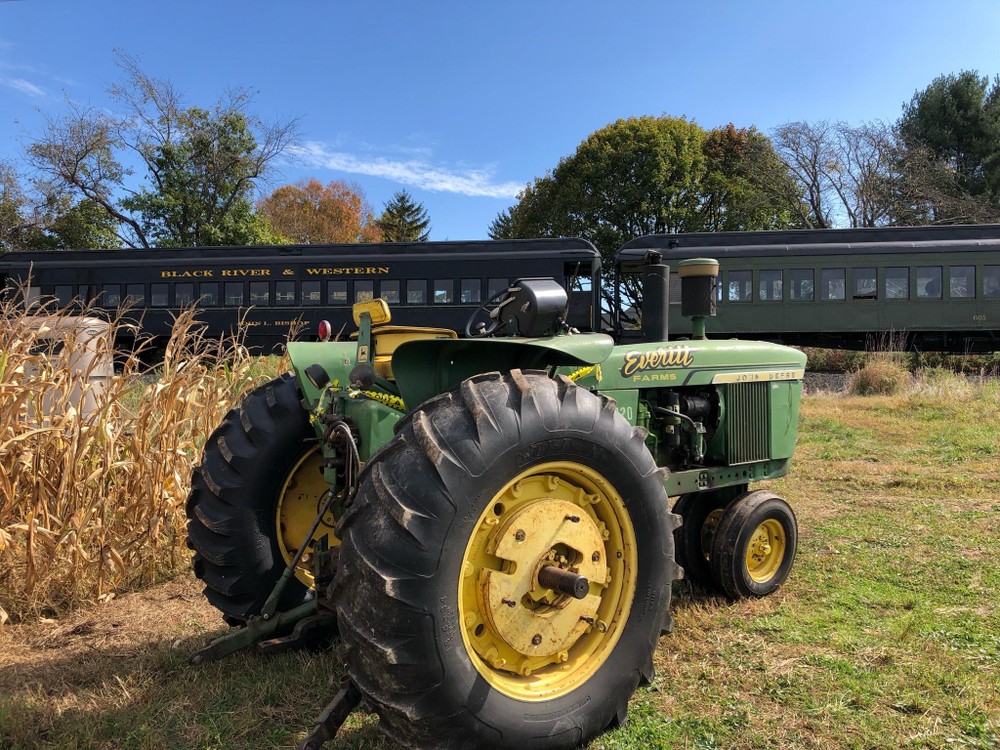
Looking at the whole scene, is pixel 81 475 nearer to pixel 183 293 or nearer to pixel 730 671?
pixel 730 671

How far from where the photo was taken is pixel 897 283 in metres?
14.9

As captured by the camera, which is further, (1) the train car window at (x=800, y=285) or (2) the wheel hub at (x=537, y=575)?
(1) the train car window at (x=800, y=285)

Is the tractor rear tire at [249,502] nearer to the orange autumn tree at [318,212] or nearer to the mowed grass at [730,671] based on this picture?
the mowed grass at [730,671]

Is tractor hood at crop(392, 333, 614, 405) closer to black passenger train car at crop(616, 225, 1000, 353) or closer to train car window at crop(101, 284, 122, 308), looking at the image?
black passenger train car at crop(616, 225, 1000, 353)

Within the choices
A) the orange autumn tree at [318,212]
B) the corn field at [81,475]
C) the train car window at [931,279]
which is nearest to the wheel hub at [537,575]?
the corn field at [81,475]

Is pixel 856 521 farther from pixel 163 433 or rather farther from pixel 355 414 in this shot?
pixel 163 433

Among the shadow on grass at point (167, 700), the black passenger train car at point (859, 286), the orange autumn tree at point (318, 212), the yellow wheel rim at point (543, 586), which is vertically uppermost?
the orange autumn tree at point (318, 212)

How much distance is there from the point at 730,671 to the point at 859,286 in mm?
14648

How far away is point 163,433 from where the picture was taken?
3.92 m

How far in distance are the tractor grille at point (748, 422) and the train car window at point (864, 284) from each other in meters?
13.4

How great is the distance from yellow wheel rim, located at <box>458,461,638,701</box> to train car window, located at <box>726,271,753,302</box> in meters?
14.4

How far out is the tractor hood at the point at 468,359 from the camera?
93.7 inches

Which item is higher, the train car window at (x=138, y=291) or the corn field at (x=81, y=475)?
the train car window at (x=138, y=291)

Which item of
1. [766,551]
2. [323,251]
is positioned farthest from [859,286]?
[766,551]
